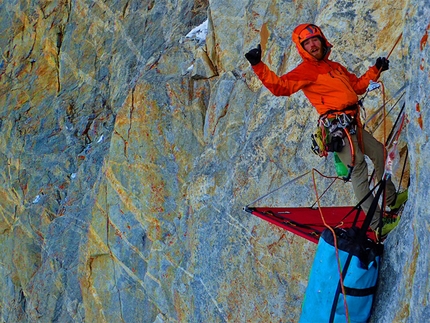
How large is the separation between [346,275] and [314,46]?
111 inches

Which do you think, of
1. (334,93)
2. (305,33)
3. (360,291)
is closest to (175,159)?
(334,93)

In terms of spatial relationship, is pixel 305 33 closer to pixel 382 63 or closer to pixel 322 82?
pixel 322 82

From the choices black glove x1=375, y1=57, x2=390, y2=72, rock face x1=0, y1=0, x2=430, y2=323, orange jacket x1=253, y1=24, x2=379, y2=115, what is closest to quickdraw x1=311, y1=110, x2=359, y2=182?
orange jacket x1=253, y1=24, x2=379, y2=115

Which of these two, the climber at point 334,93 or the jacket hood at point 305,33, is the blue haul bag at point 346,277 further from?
the jacket hood at point 305,33

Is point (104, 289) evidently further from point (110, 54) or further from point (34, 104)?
point (34, 104)

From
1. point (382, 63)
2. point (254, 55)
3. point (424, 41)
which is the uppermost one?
point (382, 63)

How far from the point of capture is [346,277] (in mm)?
4609

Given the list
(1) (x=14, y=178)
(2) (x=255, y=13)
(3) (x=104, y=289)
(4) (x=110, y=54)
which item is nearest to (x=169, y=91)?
(2) (x=255, y=13)

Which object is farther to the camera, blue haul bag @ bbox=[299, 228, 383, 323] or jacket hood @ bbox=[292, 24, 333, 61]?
jacket hood @ bbox=[292, 24, 333, 61]

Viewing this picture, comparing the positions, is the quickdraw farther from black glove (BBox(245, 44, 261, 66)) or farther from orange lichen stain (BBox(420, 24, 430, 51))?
orange lichen stain (BBox(420, 24, 430, 51))

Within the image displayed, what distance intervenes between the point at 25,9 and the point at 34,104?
551cm

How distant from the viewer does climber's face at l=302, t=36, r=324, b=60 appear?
20.2ft

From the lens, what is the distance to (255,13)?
1205 centimetres

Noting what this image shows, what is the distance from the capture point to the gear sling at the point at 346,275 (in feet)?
15.1
